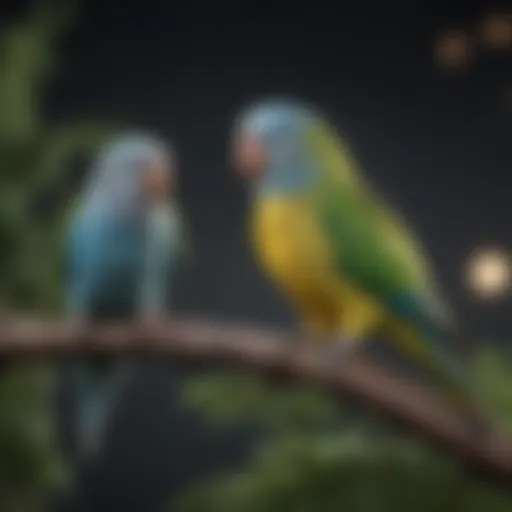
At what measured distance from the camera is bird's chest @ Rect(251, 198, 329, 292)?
45.5 inches

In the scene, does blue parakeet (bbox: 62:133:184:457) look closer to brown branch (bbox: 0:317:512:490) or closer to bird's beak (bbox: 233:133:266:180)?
bird's beak (bbox: 233:133:266:180)

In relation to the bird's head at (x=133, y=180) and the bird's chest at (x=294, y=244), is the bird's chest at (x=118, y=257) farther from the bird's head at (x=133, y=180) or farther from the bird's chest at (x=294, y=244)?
the bird's chest at (x=294, y=244)

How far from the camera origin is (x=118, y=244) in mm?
1252

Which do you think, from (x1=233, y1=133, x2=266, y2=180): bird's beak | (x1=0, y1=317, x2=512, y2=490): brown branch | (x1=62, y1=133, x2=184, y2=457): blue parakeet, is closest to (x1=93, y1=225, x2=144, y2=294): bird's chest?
(x1=62, y1=133, x2=184, y2=457): blue parakeet

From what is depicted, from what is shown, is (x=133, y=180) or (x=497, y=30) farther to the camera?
(x=497, y=30)

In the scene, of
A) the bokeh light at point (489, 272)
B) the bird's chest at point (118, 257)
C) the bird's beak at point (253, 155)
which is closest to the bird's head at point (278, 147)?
the bird's beak at point (253, 155)

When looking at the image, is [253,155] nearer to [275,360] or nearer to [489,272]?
[275,360]

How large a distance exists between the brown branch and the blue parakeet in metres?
0.21

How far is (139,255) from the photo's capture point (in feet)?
4.16

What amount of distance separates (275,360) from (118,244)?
0.32 meters

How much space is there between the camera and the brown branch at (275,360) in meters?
0.96

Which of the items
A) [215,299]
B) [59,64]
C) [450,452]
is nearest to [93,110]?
[59,64]

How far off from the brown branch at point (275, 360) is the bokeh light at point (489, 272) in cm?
70

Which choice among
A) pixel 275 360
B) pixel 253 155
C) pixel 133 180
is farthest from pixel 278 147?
pixel 275 360
